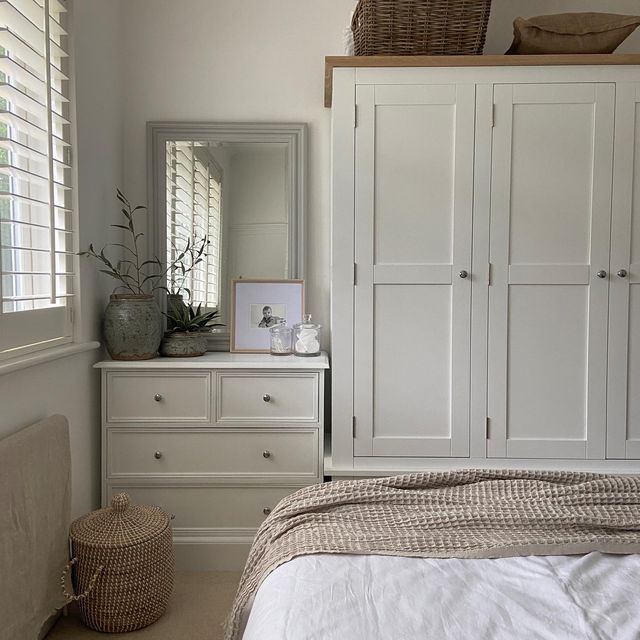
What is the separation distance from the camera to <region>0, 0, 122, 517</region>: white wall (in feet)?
7.45

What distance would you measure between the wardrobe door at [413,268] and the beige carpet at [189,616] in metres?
0.76

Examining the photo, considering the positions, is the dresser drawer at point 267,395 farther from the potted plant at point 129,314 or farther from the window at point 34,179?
the window at point 34,179

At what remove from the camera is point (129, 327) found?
2.51 m

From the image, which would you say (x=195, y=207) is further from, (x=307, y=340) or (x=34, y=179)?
(x=34, y=179)

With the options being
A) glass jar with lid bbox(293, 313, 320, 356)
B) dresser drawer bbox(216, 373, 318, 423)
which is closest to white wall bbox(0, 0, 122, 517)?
dresser drawer bbox(216, 373, 318, 423)

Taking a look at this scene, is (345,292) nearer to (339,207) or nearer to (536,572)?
(339,207)

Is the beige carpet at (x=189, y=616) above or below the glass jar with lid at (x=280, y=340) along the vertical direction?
below

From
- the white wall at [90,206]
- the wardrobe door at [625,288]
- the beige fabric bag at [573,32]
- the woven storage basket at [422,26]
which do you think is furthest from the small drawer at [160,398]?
the beige fabric bag at [573,32]

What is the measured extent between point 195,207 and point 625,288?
1.84 metres

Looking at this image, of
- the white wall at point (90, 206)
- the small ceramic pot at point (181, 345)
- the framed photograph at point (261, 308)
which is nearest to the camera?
the white wall at point (90, 206)

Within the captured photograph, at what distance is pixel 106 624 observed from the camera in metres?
2.11

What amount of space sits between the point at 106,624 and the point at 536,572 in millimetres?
1550

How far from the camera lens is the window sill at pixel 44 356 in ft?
5.78

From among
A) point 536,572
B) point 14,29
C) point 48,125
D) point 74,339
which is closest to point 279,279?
point 74,339
